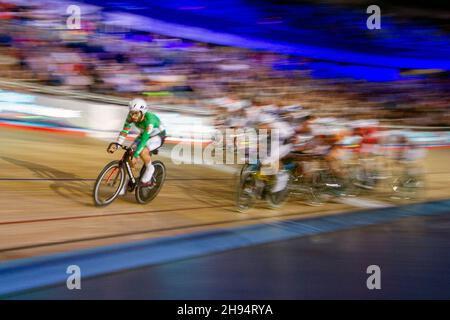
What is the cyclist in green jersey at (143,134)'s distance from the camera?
6.20 m

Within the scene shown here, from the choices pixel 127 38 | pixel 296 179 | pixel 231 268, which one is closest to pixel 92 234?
pixel 231 268

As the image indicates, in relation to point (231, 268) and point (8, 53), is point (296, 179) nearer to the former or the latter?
point (231, 268)

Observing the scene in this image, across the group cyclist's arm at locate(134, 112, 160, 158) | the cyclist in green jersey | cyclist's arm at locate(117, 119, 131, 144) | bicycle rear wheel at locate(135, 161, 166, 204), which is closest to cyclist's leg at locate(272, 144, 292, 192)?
bicycle rear wheel at locate(135, 161, 166, 204)

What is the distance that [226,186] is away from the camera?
8.84 meters

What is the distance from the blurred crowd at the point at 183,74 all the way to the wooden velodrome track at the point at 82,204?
58.8 inches

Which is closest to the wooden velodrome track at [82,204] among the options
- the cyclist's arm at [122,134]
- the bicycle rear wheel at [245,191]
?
the bicycle rear wheel at [245,191]

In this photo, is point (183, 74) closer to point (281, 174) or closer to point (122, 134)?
point (281, 174)

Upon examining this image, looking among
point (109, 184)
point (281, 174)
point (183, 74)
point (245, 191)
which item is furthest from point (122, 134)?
point (183, 74)

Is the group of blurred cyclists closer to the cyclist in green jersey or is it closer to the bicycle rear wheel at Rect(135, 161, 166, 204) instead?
the bicycle rear wheel at Rect(135, 161, 166, 204)

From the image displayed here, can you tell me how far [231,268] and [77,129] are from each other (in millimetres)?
7354

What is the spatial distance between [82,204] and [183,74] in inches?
283

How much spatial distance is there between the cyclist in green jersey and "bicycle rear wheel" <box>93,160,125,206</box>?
3.5 inches

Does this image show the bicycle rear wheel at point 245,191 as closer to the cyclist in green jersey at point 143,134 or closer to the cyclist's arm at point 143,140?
the cyclist in green jersey at point 143,134

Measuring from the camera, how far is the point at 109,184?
20.4 feet
